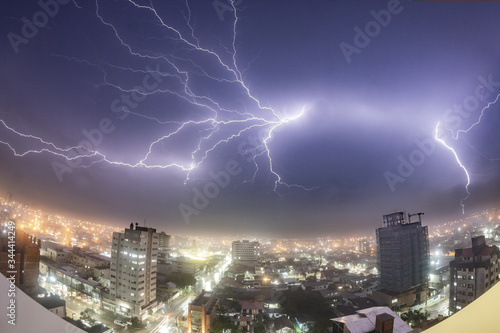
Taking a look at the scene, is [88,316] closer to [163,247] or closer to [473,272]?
[163,247]

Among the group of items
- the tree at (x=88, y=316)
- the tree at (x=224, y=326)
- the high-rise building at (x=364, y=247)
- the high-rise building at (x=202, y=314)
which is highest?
the high-rise building at (x=364, y=247)

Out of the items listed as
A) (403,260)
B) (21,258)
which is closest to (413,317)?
(403,260)

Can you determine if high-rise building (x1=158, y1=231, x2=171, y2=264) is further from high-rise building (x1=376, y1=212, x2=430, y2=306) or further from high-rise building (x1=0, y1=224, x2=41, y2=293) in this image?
high-rise building (x1=376, y1=212, x2=430, y2=306)

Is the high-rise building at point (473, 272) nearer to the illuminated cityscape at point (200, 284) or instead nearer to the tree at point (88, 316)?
the illuminated cityscape at point (200, 284)

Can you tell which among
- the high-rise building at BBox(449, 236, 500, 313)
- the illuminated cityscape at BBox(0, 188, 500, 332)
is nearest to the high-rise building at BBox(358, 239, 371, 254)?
the illuminated cityscape at BBox(0, 188, 500, 332)

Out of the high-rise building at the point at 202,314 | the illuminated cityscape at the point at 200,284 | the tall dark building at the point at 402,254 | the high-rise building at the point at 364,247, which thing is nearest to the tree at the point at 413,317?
the illuminated cityscape at the point at 200,284

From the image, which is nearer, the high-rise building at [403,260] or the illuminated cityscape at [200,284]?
the illuminated cityscape at [200,284]
